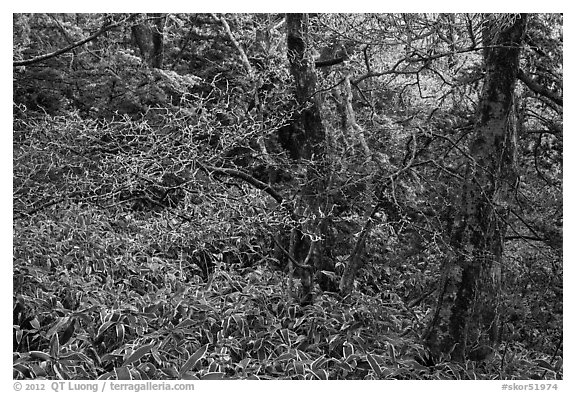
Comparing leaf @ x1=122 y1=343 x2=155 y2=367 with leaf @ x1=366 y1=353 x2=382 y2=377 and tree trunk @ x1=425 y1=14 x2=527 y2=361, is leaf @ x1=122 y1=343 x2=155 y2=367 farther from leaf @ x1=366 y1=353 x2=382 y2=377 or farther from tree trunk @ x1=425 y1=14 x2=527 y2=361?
tree trunk @ x1=425 y1=14 x2=527 y2=361

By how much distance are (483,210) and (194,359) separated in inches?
78.4

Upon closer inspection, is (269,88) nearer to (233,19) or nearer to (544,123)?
(233,19)

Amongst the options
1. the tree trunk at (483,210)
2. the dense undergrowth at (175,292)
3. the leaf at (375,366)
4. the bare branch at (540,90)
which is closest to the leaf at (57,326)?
the dense undergrowth at (175,292)

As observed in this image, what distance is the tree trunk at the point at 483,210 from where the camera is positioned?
12.6 feet

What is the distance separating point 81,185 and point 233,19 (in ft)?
8.66

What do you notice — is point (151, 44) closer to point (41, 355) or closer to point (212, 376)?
point (41, 355)

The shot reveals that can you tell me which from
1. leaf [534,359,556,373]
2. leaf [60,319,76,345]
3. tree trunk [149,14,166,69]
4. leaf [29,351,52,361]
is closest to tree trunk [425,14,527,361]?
leaf [534,359,556,373]

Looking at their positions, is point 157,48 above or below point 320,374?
above

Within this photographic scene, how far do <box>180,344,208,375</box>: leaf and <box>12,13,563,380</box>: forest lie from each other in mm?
12

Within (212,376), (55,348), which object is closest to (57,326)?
(55,348)

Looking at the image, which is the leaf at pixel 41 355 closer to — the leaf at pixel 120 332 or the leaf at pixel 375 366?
the leaf at pixel 120 332

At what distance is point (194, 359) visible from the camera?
3.50 meters

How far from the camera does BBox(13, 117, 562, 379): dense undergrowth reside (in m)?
3.62

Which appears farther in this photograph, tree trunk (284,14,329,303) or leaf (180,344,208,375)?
tree trunk (284,14,329,303)
